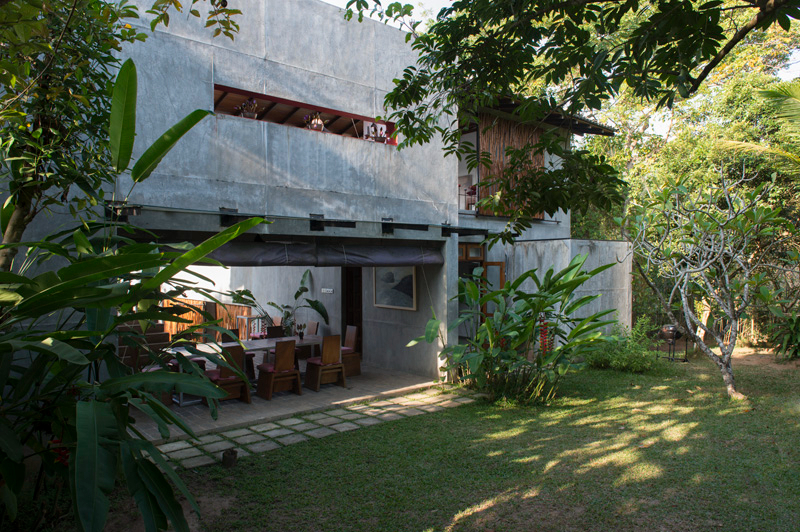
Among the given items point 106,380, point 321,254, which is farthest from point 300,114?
point 106,380

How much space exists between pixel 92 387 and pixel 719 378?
31.9 feet

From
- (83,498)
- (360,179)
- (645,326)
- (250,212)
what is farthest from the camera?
(645,326)

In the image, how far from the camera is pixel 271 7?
283 inches

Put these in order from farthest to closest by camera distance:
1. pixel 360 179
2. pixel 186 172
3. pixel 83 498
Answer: pixel 360 179 → pixel 186 172 → pixel 83 498

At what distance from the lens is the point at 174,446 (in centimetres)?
572

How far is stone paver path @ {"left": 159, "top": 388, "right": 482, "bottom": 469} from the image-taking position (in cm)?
555

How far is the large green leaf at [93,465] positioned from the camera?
1771mm

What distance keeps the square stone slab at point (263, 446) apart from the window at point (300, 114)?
429 cm

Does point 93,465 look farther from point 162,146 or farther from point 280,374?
point 280,374

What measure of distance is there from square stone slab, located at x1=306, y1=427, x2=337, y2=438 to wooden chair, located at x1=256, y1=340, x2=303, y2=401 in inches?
65.9

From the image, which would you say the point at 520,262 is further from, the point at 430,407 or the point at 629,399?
the point at 430,407

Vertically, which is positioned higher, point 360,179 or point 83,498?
point 360,179

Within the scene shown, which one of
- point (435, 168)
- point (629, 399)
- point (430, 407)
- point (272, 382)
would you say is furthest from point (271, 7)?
point (629, 399)

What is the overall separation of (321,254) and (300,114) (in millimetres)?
2656
